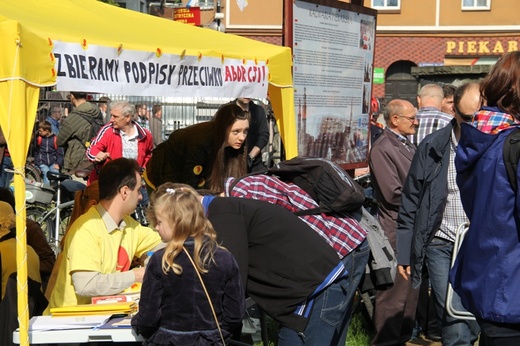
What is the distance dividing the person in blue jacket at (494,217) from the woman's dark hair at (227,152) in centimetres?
287

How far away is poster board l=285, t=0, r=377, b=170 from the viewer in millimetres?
7402

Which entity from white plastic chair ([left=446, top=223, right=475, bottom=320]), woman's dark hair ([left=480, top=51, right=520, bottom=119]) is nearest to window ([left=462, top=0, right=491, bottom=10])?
white plastic chair ([left=446, top=223, right=475, bottom=320])

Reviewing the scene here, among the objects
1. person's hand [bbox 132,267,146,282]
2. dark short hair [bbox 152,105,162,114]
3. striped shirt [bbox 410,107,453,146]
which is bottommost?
person's hand [bbox 132,267,146,282]

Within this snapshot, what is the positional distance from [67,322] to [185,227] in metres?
0.90

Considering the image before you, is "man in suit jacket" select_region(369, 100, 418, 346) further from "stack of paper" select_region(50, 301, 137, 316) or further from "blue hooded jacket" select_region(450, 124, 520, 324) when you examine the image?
"blue hooded jacket" select_region(450, 124, 520, 324)

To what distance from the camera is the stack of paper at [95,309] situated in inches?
184

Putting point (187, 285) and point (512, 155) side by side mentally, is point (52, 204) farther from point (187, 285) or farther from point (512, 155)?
point (512, 155)

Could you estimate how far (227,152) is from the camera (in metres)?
6.46

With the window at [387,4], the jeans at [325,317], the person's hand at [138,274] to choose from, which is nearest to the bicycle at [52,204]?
the person's hand at [138,274]

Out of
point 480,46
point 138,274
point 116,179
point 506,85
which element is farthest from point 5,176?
point 480,46

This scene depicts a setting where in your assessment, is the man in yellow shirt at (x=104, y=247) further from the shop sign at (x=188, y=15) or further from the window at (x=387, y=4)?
the window at (x=387, y=4)

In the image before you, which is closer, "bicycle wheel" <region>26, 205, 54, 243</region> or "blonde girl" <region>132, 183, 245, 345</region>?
"blonde girl" <region>132, 183, 245, 345</region>

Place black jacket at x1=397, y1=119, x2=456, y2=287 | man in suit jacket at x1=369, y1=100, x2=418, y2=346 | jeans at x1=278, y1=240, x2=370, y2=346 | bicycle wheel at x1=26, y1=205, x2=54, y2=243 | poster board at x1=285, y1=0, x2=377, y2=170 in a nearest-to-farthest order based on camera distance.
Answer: jeans at x1=278, y1=240, x2=370, y2=346 < black jacket at x1=397, y1=119, x2=456, y2=287 < man in suit jacket at x1=369, y1=100, x2=418, y2=346 < poster board at x1=285, y1=0, x2=377, y2=170 < bicycle wheel at x1=26, y1=205, x2=54, y2=243

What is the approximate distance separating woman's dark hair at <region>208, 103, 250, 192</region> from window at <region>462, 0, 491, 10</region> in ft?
101
